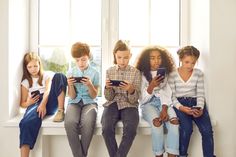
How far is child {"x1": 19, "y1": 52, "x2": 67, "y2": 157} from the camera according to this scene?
254 centimetres

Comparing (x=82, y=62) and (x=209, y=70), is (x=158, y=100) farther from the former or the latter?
(x=82, y=62)

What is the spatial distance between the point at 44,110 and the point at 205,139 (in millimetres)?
1199

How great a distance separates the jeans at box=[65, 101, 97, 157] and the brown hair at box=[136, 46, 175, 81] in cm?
51

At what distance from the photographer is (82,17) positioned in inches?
119

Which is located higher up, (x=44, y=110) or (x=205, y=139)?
(x=44, y=110)

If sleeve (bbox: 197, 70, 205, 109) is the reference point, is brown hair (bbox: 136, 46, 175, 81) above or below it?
above

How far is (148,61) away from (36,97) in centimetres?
92

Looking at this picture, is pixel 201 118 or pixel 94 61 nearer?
pixel 201 118

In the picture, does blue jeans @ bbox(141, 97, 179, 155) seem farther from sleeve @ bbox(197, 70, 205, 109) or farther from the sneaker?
the sneaker

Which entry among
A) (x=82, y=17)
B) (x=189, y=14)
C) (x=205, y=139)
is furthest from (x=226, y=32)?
(x=82, y=17)

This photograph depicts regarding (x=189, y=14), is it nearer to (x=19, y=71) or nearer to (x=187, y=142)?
(x=187, y=142)

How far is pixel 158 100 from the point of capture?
8.89 feet

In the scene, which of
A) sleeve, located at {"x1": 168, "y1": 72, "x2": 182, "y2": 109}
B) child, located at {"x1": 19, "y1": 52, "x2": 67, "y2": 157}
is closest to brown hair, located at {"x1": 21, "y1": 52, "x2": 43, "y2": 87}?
child, located at {"x1": 19, "y1": 52, "x2": 67, "y2": 157}

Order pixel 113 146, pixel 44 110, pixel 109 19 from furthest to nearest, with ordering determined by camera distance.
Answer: pixel 109 19 → pixel 44 110 → pixel 113 146
